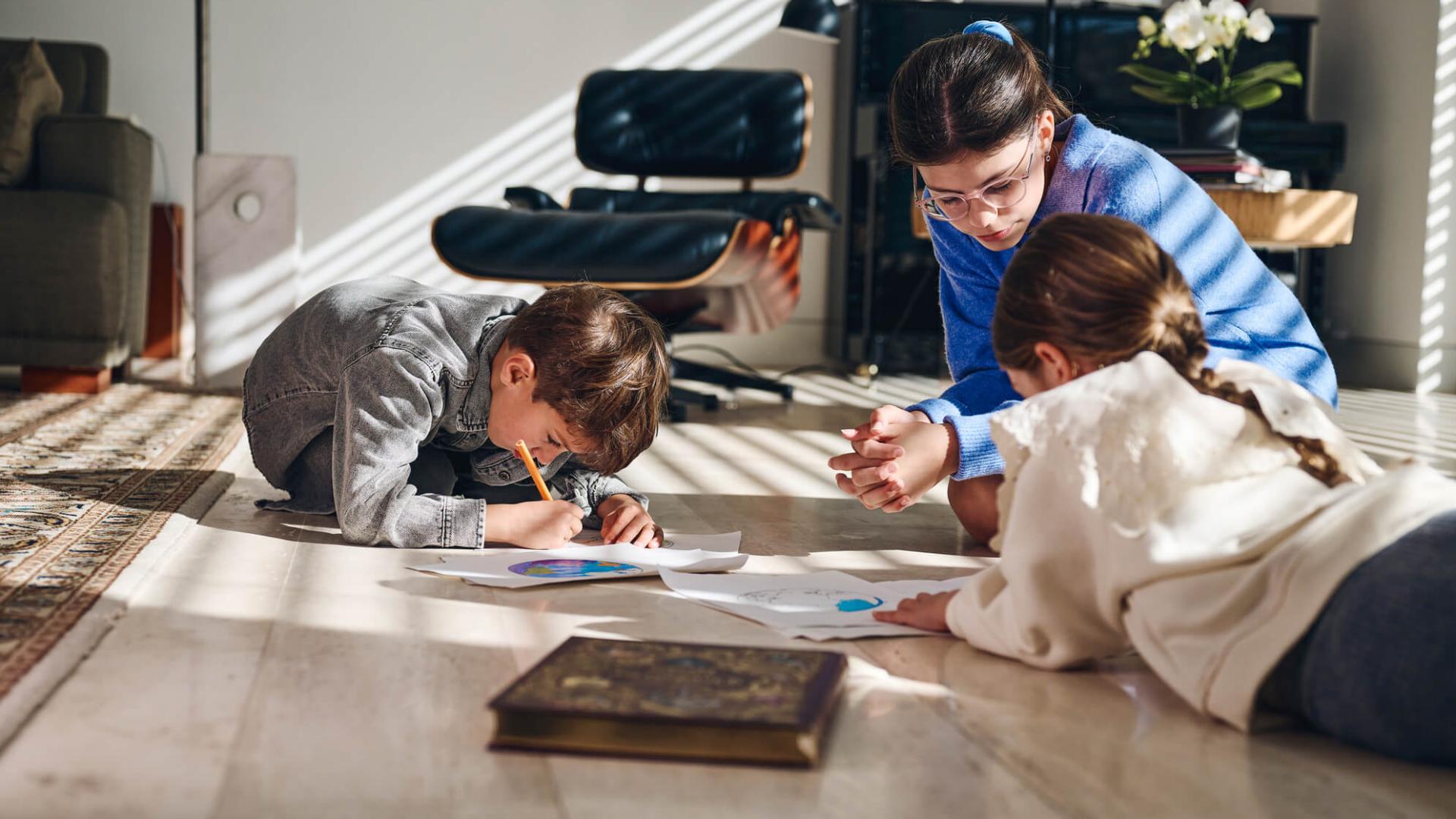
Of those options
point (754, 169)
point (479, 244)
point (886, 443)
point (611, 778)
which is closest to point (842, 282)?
point (754, 169)

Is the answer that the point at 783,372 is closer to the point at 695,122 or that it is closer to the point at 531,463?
the point at 695,122

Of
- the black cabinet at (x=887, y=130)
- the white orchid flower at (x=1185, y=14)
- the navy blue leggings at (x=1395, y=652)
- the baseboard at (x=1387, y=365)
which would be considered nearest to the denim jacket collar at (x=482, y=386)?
the navy blue leggings at (x=1395, y=652)

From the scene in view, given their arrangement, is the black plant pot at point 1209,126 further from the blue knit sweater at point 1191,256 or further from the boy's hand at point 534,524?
the boy's hand at point 534,524

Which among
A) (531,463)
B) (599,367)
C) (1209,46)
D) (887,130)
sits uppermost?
(1209,46)

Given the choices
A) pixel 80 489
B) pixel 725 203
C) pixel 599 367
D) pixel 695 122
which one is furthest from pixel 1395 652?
pixel 695 122

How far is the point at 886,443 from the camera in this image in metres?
1.33

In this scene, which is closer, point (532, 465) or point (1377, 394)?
point (532, 465)

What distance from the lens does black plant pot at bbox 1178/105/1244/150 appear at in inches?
102

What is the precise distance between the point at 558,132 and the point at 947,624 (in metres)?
3.35

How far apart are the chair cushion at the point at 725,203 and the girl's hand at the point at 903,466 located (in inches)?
57.1

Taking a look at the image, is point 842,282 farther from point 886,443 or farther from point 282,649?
point 282,649

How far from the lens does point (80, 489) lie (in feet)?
5.32

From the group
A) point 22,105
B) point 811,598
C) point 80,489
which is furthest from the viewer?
point 22,105

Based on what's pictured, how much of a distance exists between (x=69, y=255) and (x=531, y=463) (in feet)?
6.46
